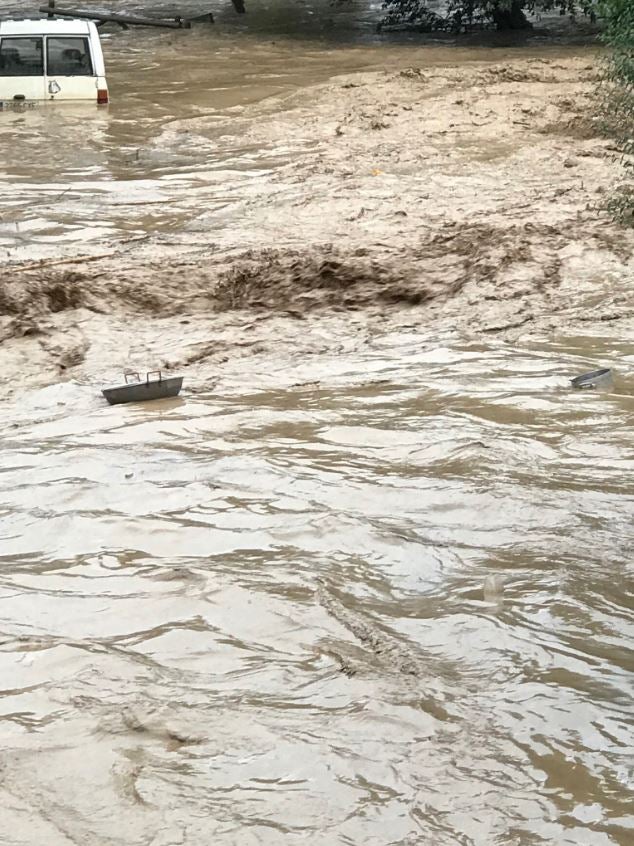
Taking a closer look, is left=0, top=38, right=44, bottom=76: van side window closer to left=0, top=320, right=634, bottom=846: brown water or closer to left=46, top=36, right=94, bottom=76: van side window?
left=46, top=36, right=94, bottom=76: van side window

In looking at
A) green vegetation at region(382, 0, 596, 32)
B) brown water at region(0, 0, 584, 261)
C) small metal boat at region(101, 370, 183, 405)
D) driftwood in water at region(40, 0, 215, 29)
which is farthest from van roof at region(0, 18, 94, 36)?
small metal boat at region(101, 370, 183, 405)

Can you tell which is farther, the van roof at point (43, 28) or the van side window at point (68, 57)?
the van side window at point (68, 57)

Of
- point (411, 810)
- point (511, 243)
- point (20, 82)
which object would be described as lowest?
point (411, 810)

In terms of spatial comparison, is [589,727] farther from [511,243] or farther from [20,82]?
[20,82]

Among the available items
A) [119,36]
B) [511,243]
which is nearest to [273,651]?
[511,243]

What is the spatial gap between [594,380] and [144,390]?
2893mm

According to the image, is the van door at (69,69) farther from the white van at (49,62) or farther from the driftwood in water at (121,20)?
the driftwood in water at (121,20)

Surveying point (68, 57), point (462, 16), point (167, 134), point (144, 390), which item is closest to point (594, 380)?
point (144, 390)

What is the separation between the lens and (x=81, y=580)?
5508 mm

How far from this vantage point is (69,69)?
17641mm

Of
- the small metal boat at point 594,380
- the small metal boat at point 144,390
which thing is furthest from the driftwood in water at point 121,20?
the small metal boat at point 594,380

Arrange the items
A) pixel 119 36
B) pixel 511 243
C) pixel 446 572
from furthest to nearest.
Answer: pixel 119 36 < pixel 511 243 < pixel 446 572

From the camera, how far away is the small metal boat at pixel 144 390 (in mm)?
7980

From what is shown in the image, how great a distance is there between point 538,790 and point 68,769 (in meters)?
1.52
